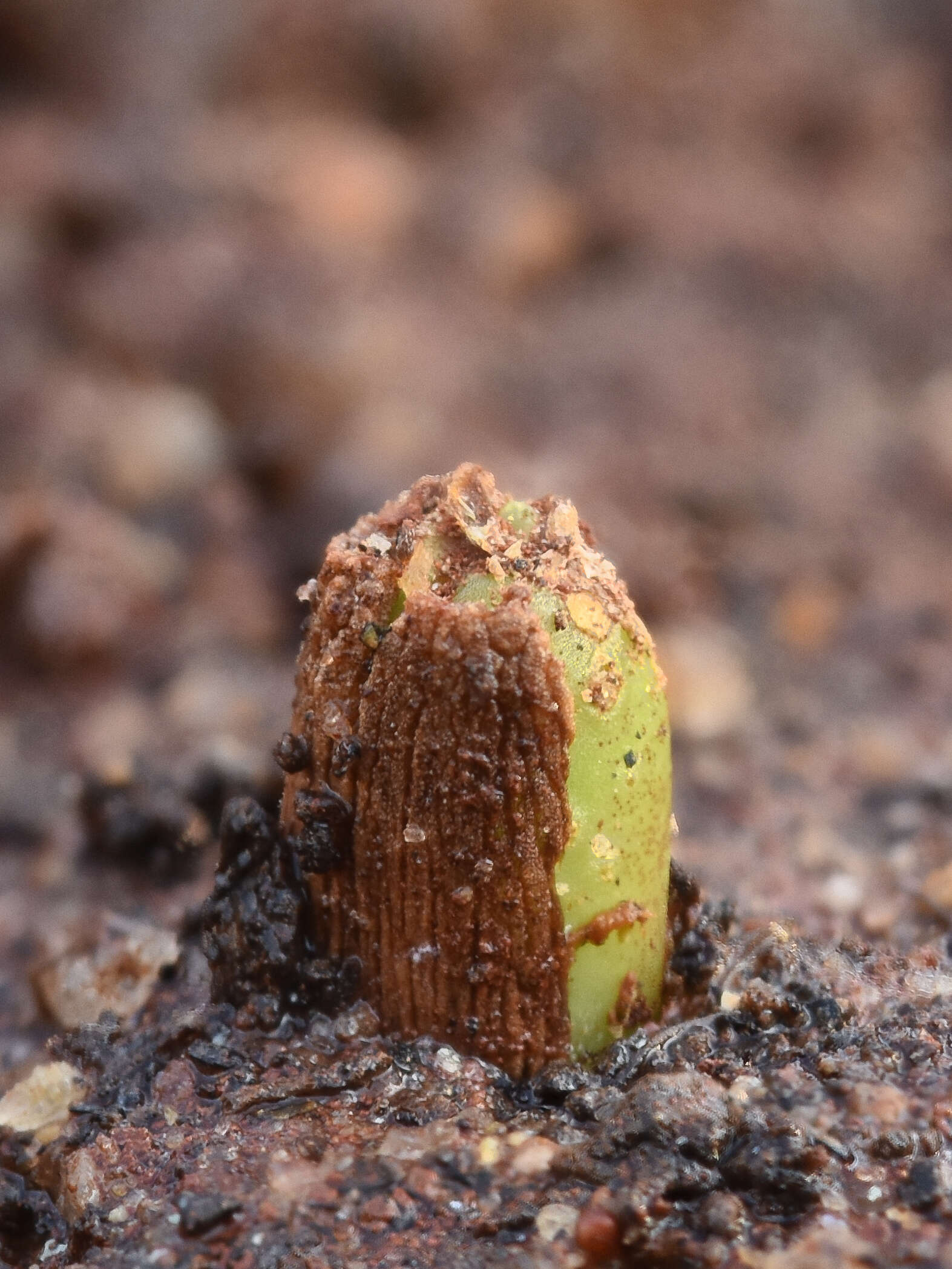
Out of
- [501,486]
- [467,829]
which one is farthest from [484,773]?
[501,486]

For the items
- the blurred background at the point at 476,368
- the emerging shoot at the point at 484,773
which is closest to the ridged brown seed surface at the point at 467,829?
the emerging shoot at the point at 484,773

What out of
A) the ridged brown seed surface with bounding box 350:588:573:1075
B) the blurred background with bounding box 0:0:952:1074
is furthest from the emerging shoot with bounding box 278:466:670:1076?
the blurred background with bounding box 0:0:952:1074

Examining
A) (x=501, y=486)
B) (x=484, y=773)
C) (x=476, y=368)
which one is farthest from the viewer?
(x=476, y=368)

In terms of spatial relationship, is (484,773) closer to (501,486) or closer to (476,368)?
(501,486)

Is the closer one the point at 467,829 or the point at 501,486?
the point at 467,829

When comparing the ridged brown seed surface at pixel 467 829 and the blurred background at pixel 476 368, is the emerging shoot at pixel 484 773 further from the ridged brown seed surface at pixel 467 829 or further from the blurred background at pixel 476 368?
the blurred background at pixel 476 368

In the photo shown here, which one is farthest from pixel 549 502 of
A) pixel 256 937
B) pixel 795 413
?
pixel 795 413
